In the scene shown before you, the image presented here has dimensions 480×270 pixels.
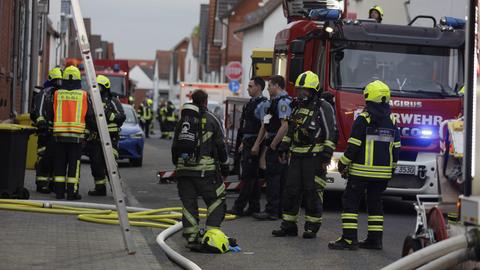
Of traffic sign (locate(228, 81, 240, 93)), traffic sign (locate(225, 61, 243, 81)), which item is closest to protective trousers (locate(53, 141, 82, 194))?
traffic sign (locate(225, 61, 243, 81))

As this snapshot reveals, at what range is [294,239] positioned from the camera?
13156mm

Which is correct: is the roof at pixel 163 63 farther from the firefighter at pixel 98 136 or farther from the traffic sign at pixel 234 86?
the firefighter at pixel 98 136

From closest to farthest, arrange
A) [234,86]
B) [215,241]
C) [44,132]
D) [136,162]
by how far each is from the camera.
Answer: [215,241] → [44,132] → [136,162] → [234,86]

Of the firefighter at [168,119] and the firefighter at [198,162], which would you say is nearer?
the firefighter at [198,162]

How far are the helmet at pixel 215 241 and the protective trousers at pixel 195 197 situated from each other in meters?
0.15

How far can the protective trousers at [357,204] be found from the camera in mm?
12180

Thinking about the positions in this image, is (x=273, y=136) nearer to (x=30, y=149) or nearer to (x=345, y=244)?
(x=345, y=244)

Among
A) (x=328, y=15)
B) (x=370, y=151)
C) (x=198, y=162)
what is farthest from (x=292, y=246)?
(x=328, y=15)

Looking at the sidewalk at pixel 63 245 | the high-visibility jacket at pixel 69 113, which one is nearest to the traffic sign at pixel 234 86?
the high-visibility jacket at pixel 69 113

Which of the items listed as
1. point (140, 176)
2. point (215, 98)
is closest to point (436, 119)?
point (140, 176)

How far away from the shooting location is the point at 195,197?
12102 mm

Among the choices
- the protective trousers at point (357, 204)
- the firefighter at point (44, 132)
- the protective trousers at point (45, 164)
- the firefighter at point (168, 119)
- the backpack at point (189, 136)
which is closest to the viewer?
the backpack at point (189, 136)

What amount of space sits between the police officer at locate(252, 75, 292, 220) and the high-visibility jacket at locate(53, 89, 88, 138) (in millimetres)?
2989

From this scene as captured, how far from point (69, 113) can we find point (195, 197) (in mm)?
4976
